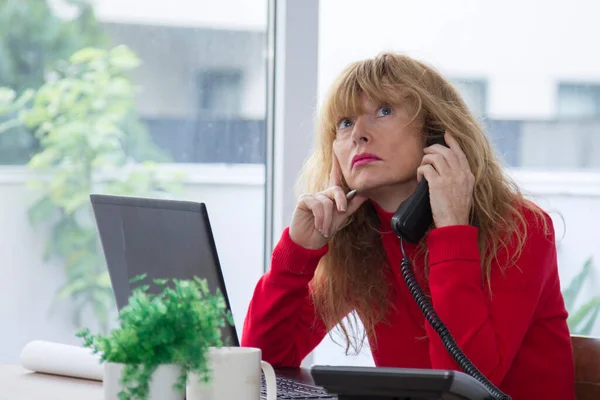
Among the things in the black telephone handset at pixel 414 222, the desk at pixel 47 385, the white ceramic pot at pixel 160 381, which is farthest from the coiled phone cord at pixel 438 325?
the white ceramic pot at pixel 160 381

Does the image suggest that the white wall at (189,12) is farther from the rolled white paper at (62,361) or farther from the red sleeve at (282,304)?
the rolled white paper at (62,361)

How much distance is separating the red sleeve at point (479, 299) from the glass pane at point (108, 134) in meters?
1.21

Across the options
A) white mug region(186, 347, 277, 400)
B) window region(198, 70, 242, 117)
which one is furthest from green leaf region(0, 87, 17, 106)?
white mug region(186, 347, 277, 400)

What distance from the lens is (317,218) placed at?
177cm

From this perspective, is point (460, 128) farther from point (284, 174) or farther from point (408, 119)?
point (284, 174)

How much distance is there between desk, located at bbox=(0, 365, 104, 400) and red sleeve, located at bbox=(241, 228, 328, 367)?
383 millimetres

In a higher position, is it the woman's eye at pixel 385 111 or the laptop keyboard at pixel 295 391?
the woman's eye at pixel 385 111

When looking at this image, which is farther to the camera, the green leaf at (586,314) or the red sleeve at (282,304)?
the green leaf at (586,314)

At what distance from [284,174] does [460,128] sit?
0.97m

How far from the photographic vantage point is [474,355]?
1.56m

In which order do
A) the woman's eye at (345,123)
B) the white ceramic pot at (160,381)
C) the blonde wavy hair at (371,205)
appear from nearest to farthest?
the white ceramic pot at (160,381), the blonde wavy hair at (371,205), the woman's eye at (345,123)

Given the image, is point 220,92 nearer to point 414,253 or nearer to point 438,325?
point 414,253

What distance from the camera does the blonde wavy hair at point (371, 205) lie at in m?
1.71

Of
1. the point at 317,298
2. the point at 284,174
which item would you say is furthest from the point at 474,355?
the point at 284,174
